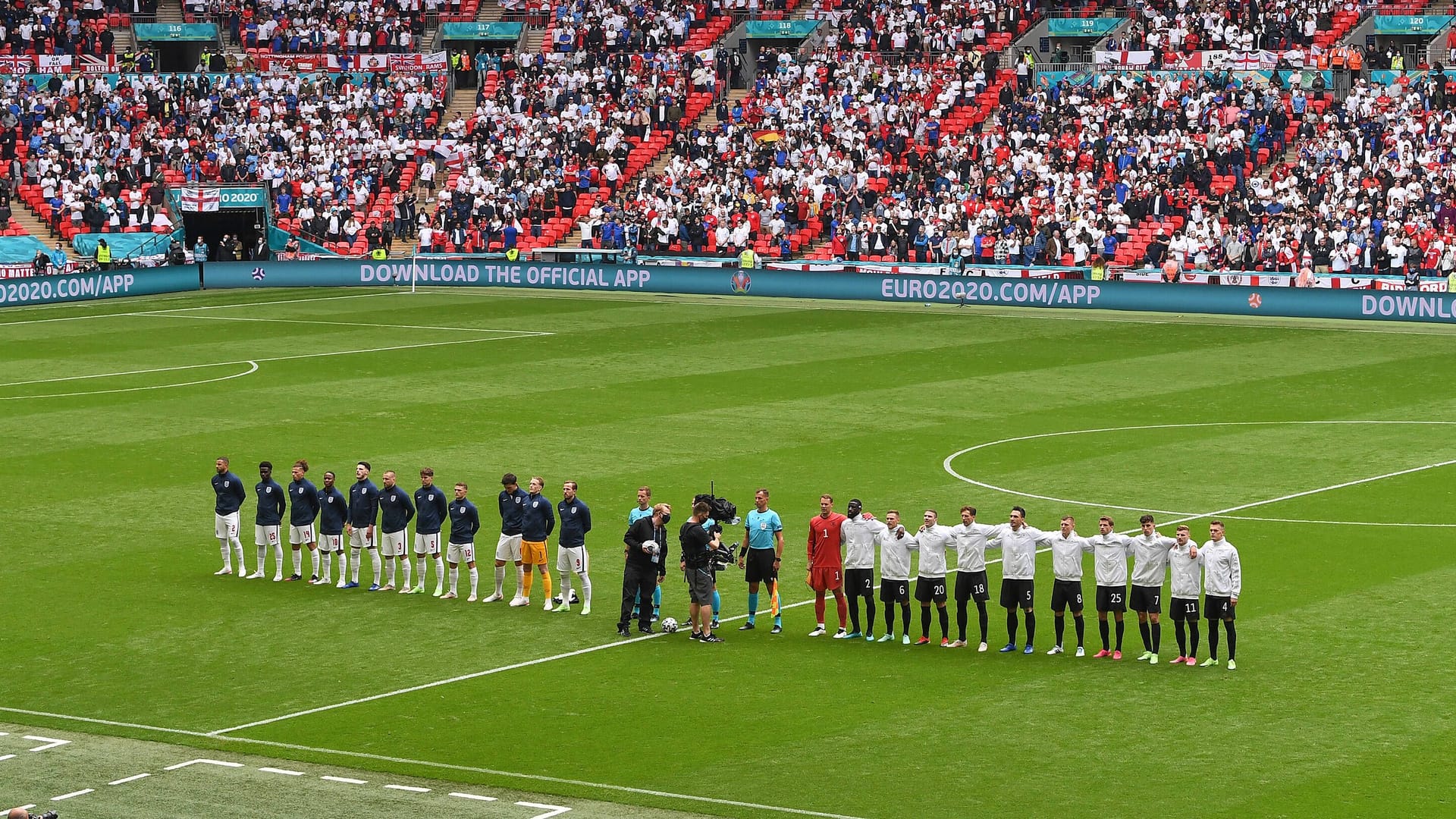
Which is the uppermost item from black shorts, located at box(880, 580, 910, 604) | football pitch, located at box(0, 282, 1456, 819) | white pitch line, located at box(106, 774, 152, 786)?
black shorts, located at box(880, 580, 910, 604)

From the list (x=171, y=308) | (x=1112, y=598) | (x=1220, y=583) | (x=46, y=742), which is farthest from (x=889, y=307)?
(x=46, y=742)

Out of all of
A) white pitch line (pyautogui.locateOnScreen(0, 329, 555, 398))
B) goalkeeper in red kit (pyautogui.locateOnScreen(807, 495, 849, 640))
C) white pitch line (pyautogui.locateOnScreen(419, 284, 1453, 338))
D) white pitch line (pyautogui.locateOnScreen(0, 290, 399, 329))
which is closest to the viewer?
goalkeeper in red kit (pyautogui.locateOnScreen(807, 495, 849, 640))

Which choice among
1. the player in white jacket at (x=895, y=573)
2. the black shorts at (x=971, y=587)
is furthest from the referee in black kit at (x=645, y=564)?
the black shorts at (x=971, y=587)

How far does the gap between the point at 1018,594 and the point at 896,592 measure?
149 centimetres

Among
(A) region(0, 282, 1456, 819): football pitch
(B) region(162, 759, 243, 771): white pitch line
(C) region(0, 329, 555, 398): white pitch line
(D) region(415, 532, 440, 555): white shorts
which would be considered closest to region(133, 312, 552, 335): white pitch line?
(C) region(0, 329, 555, 398): white pitch line

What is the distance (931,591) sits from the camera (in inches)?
877

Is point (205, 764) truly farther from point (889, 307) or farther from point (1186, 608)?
point (889, 307)

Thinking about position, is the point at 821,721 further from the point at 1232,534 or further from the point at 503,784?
the point at 1232,534

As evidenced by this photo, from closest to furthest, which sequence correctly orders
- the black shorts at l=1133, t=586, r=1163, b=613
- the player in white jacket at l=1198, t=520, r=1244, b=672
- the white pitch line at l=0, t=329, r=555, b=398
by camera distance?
the player in white jacket at l=1198, t=520, r=1244, b=672
the black shorts at l=1133, t=586, r=1163, b=613
the white pitch line at l=0, t=329, r=555, b=398

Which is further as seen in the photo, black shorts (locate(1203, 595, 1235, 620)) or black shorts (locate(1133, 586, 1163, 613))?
black shorts (locate(1133, 586, 1163, 613))

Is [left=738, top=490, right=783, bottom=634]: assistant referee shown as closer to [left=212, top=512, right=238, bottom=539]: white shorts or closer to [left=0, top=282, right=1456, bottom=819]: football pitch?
[left=0, top=282, right=1456, bottom=819]: football pitch

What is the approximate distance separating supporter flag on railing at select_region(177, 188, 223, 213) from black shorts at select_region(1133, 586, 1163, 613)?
5401 centimetres

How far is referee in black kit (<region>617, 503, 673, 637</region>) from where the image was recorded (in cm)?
2241

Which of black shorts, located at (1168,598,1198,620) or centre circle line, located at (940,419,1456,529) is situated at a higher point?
black shorts, located at (1168,598,1198,620)
